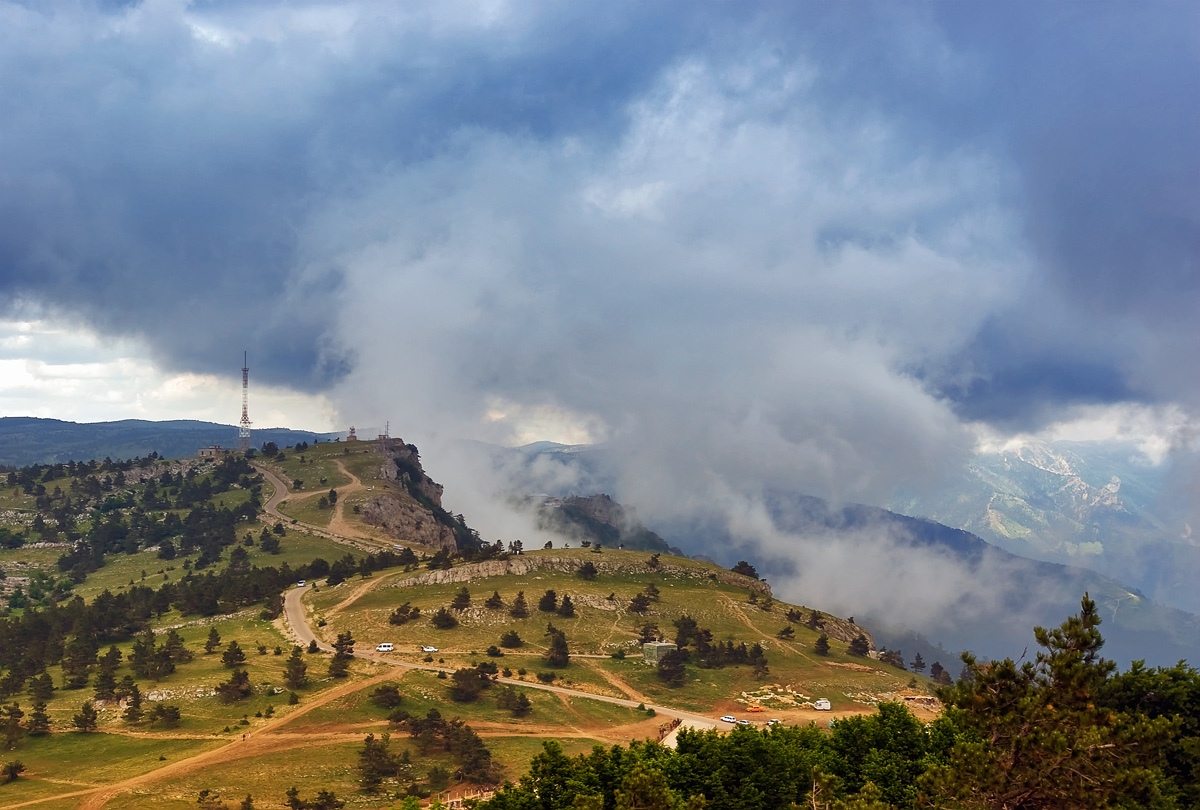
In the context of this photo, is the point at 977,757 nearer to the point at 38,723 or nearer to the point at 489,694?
the point at 489,694

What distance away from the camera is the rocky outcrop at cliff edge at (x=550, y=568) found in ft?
545

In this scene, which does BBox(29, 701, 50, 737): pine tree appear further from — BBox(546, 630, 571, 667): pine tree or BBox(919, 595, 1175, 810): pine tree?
BBox(919, 595, 1175, 810): pine tree

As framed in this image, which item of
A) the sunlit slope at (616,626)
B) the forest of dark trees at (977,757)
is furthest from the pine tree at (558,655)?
the forest of dark trees at (977,757)

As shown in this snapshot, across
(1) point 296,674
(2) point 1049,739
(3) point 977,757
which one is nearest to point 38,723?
(1) point 296,674

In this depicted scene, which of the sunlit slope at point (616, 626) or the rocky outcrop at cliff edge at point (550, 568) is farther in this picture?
the rocky outcrop at cliff edge at point (550, 568)

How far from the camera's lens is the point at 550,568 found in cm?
17512

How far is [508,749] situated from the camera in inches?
3691

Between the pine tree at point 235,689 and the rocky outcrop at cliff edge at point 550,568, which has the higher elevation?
the rocky outcrop at cliff edge at point 550,568

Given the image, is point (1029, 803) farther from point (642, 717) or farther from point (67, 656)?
point (67, 656)

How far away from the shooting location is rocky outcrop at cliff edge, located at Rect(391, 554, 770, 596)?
166000 mm

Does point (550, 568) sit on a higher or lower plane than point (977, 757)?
lower

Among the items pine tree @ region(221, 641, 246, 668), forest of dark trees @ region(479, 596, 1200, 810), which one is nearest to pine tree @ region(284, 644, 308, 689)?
pine tree @ region(221, 641, 246, 668)

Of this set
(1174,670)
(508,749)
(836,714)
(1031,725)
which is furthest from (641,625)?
(1031,725)

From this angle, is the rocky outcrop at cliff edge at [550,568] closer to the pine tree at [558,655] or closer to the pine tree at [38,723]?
the pine tree at [558,655]
